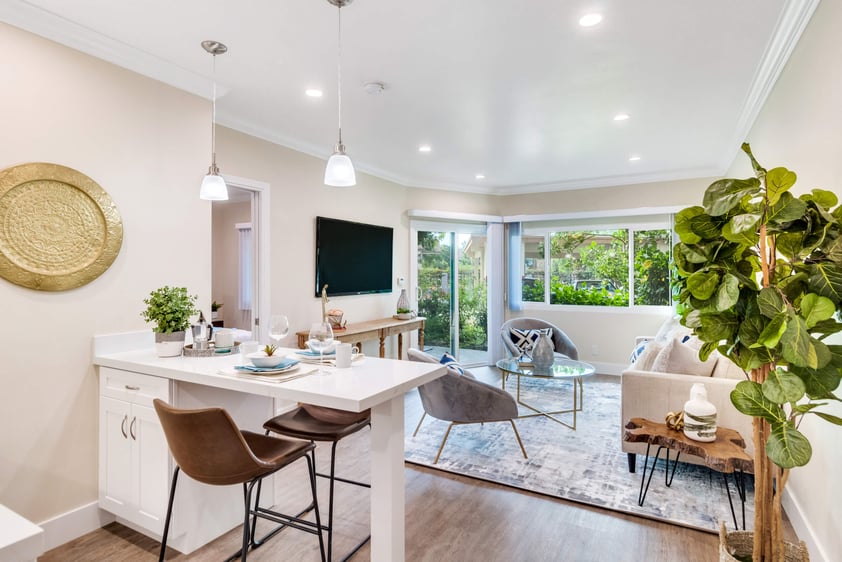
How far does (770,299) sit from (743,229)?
0.22 meters

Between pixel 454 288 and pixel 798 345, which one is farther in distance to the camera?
pixel 454 288

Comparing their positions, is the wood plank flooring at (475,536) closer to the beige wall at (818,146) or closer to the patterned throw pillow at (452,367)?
the beige wall at (818,146)

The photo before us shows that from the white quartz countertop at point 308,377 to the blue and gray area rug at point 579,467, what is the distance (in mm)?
1449

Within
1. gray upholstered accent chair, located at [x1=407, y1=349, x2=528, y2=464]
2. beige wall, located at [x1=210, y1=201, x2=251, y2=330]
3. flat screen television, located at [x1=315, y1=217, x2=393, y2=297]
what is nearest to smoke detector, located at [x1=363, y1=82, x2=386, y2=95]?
flat screen television, located at [x1=315, y1=217, x2=393, y2=297]

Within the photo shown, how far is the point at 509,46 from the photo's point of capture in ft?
8.45

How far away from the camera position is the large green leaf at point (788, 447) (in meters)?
1.26

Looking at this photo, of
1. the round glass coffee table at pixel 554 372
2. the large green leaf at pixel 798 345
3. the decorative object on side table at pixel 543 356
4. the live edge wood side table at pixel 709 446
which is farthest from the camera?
the decorative object on side table at pixel 543 356

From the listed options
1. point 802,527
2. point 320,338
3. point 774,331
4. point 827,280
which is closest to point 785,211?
point 827,280

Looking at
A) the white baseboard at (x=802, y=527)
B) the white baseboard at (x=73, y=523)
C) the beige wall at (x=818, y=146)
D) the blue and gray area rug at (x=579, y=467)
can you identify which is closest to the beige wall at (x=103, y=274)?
the white baseboard at (x=73, y=523)

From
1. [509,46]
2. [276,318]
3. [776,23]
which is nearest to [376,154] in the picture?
[509,46]

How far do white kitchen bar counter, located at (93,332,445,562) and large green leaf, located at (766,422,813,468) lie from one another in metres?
1.18

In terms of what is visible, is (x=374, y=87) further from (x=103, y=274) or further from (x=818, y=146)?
(x=818, y=146)

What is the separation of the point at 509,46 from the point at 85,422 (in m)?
3.12

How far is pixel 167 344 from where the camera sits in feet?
7.75
